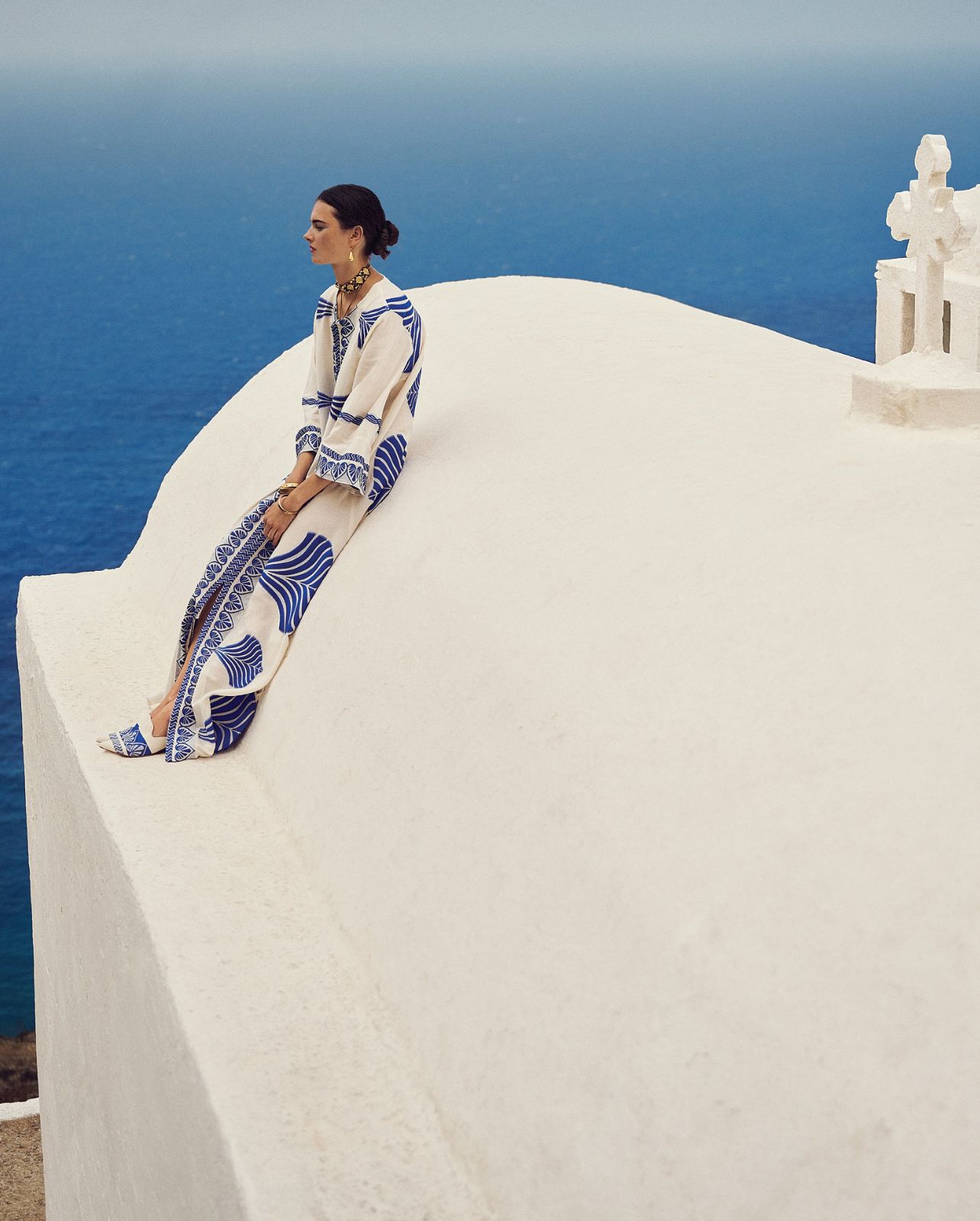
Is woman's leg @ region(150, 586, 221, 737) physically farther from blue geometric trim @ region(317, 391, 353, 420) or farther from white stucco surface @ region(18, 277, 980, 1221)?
blue geometric trim @ region(317, 391, 353, 420)

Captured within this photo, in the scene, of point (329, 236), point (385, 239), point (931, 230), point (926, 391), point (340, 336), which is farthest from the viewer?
point (340, 336)

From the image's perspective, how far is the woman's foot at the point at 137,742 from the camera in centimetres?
354

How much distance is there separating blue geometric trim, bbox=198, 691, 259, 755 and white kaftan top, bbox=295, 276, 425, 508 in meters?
0.58

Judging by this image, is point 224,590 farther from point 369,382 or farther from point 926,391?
point 926,391

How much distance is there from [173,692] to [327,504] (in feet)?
2.01

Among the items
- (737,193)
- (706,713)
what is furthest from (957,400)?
(737,193)

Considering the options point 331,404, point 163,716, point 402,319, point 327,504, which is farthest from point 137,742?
point 402,319

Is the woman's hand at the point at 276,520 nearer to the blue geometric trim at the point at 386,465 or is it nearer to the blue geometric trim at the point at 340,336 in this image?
the blue geometric trim at the point at 386,465

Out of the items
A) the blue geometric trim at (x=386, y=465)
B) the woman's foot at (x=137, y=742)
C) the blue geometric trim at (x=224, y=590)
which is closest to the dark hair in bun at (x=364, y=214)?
the blue geometric trim at (x=386, y=465)

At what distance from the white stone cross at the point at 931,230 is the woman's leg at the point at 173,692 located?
1825 mm

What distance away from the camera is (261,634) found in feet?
11.4

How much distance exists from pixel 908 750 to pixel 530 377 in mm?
1921

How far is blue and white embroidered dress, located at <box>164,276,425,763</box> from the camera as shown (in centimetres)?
342

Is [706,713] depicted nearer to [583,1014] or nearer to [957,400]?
[583,1014]
